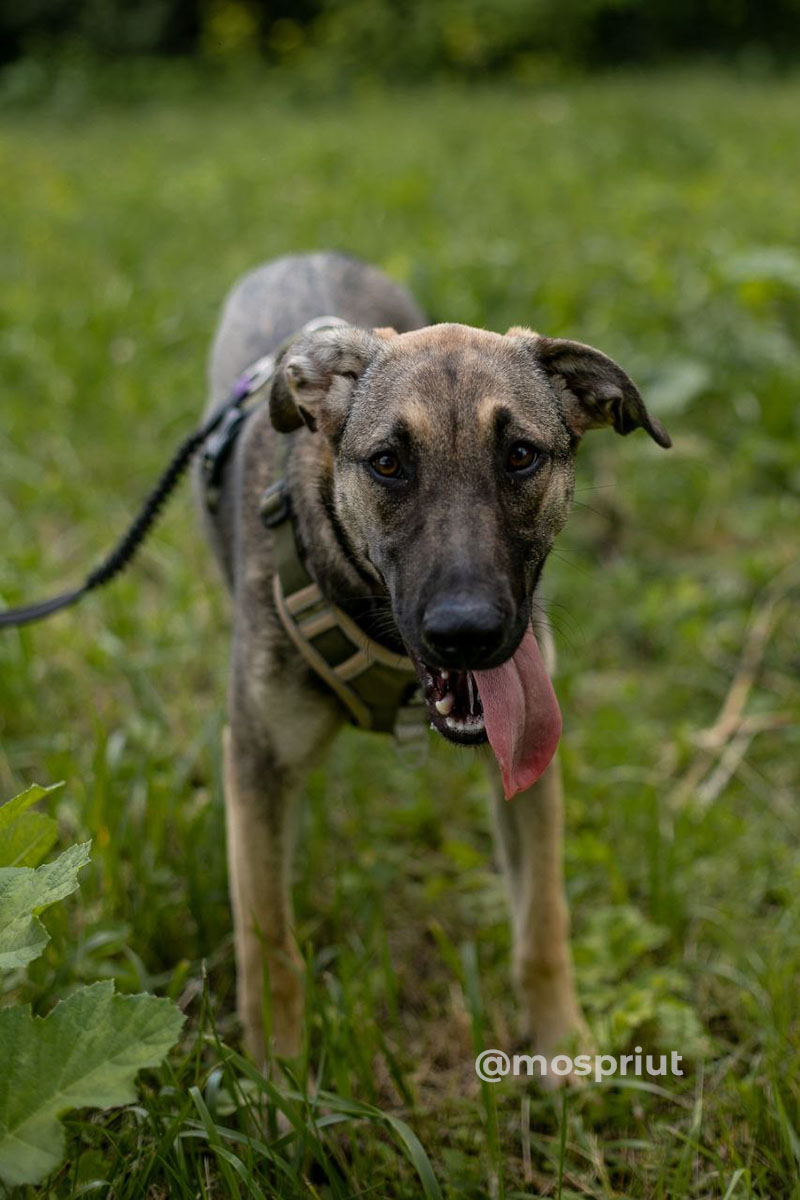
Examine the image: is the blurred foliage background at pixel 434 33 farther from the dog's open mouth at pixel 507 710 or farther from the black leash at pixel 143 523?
the dog's open mouth at pixel 507 710

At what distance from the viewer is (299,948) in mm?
3287

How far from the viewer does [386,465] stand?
250 centimetres

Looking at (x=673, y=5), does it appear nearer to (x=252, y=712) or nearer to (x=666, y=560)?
(x=666, y=560)

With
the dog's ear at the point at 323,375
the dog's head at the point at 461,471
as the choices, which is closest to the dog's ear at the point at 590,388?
the dog's head at the point at 461,471

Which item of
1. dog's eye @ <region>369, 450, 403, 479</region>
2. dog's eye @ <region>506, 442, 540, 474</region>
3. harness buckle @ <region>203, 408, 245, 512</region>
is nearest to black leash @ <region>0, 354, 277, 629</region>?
harness buckle @ <region>203, 408, 245, 512</region>

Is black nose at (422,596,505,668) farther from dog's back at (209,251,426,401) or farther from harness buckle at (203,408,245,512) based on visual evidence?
dog's back at (209,251,426,401)

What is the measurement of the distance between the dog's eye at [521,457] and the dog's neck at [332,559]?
45 cm

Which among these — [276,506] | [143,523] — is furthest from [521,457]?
[143,523]

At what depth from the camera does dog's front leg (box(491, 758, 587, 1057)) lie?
3080 mm

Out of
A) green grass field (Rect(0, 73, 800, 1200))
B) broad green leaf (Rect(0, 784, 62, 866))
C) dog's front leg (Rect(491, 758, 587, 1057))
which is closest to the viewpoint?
broad green leaf (Rect(0, 784, 62, 866))

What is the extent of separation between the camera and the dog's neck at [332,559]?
2771mm

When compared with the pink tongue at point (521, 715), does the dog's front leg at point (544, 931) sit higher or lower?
lower

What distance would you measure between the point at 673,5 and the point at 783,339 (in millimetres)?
18091

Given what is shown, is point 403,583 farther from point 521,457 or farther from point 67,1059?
point 67,1059
